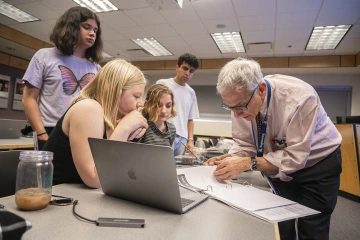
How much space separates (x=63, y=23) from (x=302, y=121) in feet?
4.91

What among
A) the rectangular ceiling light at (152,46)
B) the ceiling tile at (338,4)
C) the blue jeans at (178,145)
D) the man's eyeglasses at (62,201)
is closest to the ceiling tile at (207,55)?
the rectangular ceiling light at (152,46)

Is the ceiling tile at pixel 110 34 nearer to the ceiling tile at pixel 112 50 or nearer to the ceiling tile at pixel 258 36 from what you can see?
the ceiling tile at pixel 112 50

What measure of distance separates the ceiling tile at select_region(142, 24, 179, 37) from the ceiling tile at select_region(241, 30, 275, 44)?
1250mm

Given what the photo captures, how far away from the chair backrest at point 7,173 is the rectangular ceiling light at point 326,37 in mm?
4509

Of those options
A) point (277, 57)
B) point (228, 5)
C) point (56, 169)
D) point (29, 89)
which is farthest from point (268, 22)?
point (56, 169)

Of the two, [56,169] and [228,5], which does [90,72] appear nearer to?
[56,169]

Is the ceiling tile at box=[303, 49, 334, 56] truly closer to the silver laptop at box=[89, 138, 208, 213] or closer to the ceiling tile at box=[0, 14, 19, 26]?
the silver laptop at box=[89, 138, 208, 213]

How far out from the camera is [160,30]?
4582 millimetres

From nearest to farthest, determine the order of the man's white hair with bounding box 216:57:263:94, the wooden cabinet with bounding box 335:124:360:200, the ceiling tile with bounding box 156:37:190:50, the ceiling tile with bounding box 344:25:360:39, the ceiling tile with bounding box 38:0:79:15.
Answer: the man's white hair with bounding box 216:57:263:94, the wooden cabinet with bounding box 335:124:360:200, the ceiling tile with bounding box 38:0:79:15, the ceiling tile with bounding box 344:25:360:39, the ceiling tile with bounding box 156:37:190:50

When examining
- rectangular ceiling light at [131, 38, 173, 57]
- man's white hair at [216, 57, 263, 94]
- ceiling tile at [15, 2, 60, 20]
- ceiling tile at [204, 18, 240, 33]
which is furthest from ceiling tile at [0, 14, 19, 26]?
man's white hair at [216, 57, 263, 94]

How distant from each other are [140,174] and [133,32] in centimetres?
449

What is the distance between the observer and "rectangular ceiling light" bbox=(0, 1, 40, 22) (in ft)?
13.7

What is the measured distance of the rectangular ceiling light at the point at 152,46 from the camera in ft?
17.2

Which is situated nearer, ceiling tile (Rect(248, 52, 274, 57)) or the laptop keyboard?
the laptop keyboard
